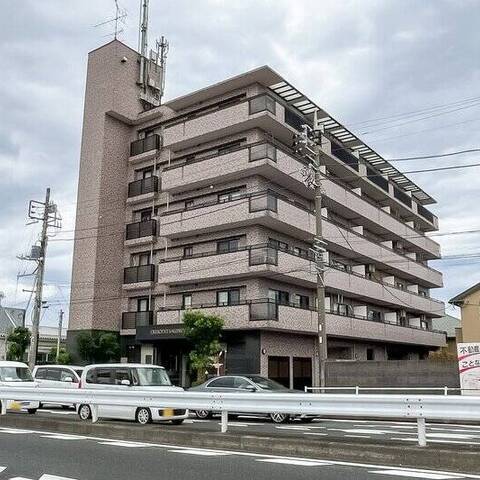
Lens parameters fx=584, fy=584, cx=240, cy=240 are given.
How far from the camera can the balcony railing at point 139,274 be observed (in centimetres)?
3322

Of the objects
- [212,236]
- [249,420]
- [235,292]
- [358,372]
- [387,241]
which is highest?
[387,241]

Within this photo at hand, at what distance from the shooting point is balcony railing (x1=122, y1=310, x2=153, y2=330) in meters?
32.6

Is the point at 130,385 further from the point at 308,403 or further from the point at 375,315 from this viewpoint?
the point at 375,315

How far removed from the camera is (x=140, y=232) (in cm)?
3425

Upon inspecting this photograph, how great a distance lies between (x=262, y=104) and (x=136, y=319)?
13869mm

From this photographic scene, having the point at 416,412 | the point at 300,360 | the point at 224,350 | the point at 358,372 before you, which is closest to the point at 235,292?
the point at 224,350

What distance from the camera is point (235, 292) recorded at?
96.8 ft

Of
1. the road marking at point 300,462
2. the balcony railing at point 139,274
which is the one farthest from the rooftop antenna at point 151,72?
the road marking at point 300,462

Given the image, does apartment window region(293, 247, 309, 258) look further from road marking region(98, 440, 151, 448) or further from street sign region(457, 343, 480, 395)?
road marking region(98, 440, 151, 448)

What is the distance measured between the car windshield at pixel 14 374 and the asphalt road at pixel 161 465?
9.86m

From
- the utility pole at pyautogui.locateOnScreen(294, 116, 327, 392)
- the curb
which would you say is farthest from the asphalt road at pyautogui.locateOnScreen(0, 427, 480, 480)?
the utility pole at pyautogui.locateOnScreen(294, 116, 327, 392)

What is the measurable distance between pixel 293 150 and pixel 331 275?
23.8 feet

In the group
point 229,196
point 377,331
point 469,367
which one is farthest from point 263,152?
point 377,331

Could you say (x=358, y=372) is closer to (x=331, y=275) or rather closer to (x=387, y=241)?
(x=331, y=275)
